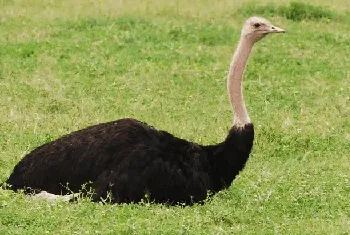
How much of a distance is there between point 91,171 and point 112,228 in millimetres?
1082

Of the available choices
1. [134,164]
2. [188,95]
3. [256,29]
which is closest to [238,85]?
[256,29]

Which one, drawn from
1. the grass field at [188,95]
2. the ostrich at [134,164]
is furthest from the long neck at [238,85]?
the grass field at [188,95]

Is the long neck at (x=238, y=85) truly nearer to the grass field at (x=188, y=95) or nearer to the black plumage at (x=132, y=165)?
the black plumage at (x=132, y=165)

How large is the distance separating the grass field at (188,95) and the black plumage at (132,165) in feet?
0.65

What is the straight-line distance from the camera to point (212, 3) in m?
20.5

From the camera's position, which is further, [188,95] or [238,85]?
[188,95]

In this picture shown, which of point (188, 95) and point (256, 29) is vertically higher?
point (256, 29)

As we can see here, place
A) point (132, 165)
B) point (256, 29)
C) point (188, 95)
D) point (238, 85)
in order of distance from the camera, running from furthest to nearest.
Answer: point (188, 95)
point (256, 29)
point (238, 85)
point (132, 165)

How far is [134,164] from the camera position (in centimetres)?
772

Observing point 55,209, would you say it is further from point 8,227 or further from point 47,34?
point 47,34

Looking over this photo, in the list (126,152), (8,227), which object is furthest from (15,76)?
(8,227)

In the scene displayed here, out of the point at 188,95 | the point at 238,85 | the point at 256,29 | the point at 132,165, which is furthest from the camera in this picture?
the point at 188,95

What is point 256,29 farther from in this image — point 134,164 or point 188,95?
point 188,95

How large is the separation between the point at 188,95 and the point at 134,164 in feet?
18.8
